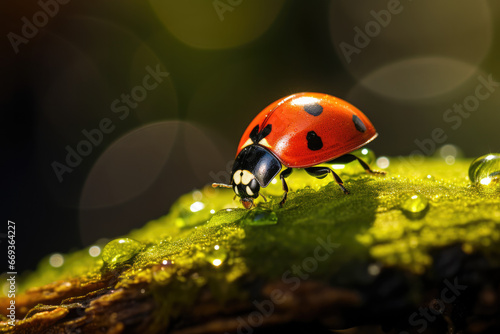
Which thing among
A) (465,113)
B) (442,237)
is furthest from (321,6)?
(442,237)

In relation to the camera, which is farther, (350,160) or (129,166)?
(129,166)

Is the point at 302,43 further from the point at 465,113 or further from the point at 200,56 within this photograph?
the point at 465,113

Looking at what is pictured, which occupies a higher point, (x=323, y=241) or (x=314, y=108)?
(x=314, y=108)

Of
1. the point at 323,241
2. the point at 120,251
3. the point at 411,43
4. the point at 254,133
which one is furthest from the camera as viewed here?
the point at 411,43

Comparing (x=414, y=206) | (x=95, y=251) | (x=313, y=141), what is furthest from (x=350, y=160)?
(x=95, y=251)

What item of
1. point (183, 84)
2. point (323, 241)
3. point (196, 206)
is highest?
point (183, 84)

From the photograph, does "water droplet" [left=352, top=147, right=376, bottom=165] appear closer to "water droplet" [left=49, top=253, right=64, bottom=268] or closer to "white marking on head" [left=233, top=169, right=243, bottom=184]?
"white marking on head" [left=233, top=169, right=243, bottom=184]

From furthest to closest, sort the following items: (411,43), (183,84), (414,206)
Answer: (411,43)
(183,84)
(414,206)

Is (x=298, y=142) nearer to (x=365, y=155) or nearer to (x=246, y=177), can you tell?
(x=246, y=177)
